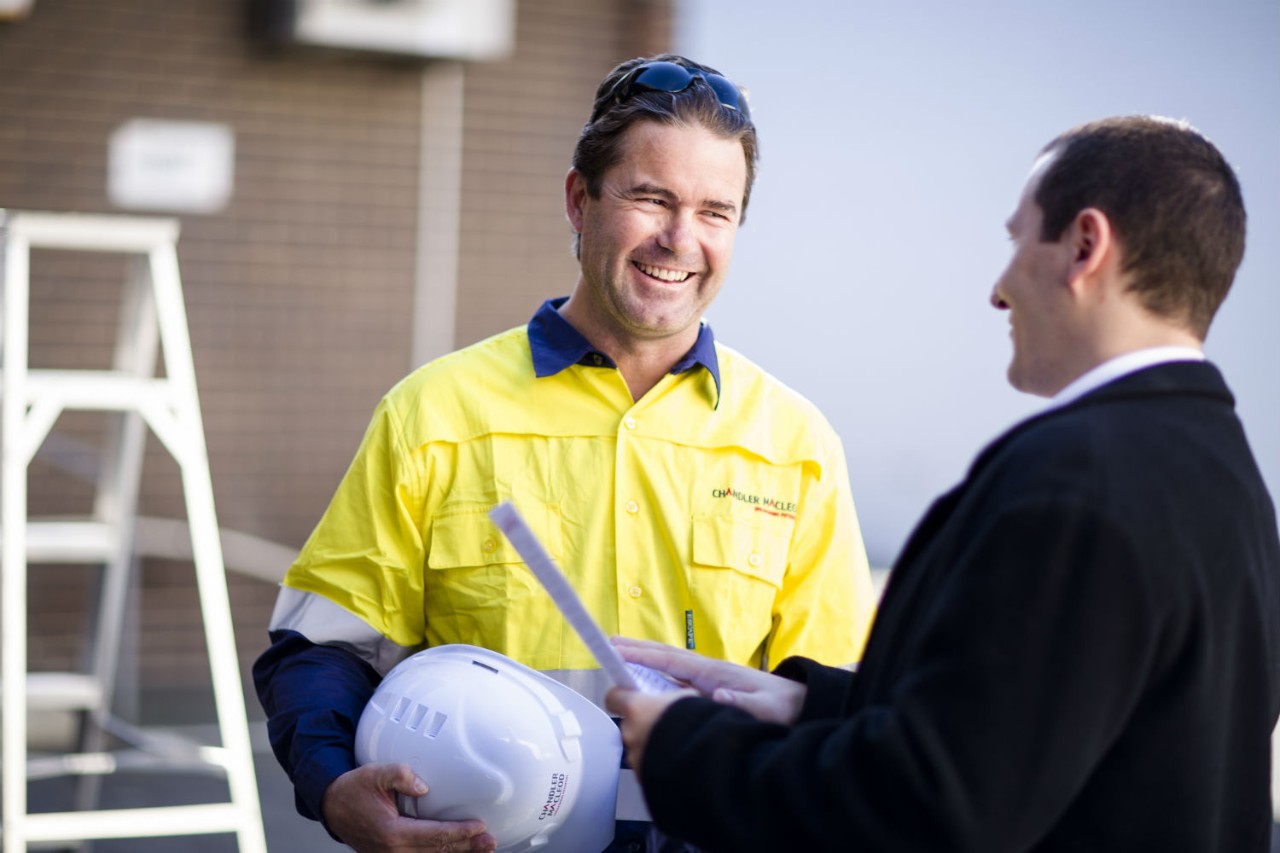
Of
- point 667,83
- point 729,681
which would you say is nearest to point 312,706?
point 729,681

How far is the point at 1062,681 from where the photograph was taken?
1.21 meters

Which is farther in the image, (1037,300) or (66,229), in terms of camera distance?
(66,229)

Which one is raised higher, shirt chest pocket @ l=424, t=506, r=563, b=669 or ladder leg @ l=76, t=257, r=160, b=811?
shirt chest pocket @ l=424, t=506, r=563, b=669

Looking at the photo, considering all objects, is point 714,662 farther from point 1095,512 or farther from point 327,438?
point 327,438

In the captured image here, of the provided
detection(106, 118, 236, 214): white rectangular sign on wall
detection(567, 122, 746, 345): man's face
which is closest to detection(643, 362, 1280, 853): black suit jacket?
detection(567, 122, 746, 345): man's face

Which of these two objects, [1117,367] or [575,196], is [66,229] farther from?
[1117,367]

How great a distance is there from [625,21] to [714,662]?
4.86 m

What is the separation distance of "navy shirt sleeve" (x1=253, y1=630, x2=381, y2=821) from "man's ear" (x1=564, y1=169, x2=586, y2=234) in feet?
2.64

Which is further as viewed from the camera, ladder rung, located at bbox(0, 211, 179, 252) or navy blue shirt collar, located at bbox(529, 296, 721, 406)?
ladder rung, located at bbox(0, 211, 179, 252)

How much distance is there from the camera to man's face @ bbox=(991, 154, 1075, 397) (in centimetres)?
143

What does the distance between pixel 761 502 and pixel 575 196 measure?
1.98 ft

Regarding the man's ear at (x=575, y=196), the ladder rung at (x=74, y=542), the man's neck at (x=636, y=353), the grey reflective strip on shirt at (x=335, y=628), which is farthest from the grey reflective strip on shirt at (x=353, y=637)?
the ladder rung at (x=74, y=542)

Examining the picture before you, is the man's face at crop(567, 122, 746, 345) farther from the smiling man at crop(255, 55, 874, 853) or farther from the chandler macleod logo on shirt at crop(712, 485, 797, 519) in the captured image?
the chandler macleod logo on shirt at crop(712, 485, 797, 519)

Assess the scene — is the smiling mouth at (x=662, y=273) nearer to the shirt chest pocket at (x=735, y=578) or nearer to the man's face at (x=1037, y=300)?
the shirt chest pocket at (x=735, y=578)
